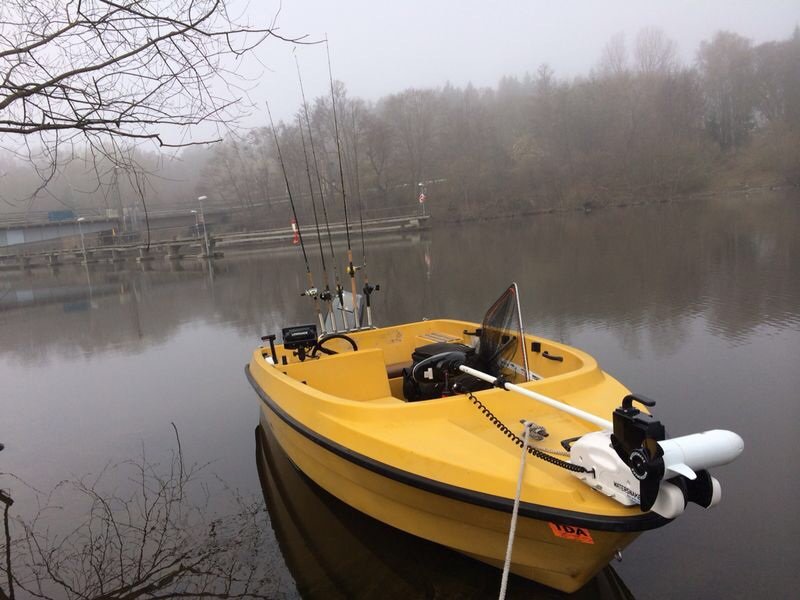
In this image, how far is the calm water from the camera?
12.0 feet

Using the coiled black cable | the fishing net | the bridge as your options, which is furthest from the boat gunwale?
the bridge

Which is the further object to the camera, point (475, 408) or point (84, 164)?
point (84, 164)

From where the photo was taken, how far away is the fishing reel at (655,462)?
2359 mm

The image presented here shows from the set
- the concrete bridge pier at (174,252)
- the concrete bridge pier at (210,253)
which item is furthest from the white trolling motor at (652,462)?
the concrete bridge pier at (174,252)

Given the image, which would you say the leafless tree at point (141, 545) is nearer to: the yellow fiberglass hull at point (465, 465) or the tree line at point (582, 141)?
the yellow fiberglass hull at point (465, 465)

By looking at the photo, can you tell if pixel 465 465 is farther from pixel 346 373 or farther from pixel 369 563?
pixel 346 373

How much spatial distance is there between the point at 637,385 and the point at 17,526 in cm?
657

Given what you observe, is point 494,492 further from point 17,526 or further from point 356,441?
point 17,526

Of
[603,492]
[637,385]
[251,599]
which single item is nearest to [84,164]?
[251,599]

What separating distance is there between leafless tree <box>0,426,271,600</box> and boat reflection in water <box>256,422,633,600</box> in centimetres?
26

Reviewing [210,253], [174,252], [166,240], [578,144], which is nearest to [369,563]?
[210,253]

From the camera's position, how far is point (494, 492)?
2.91 metres

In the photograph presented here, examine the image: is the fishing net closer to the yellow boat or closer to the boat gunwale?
the yellow boat

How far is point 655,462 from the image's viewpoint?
231 centimetres
